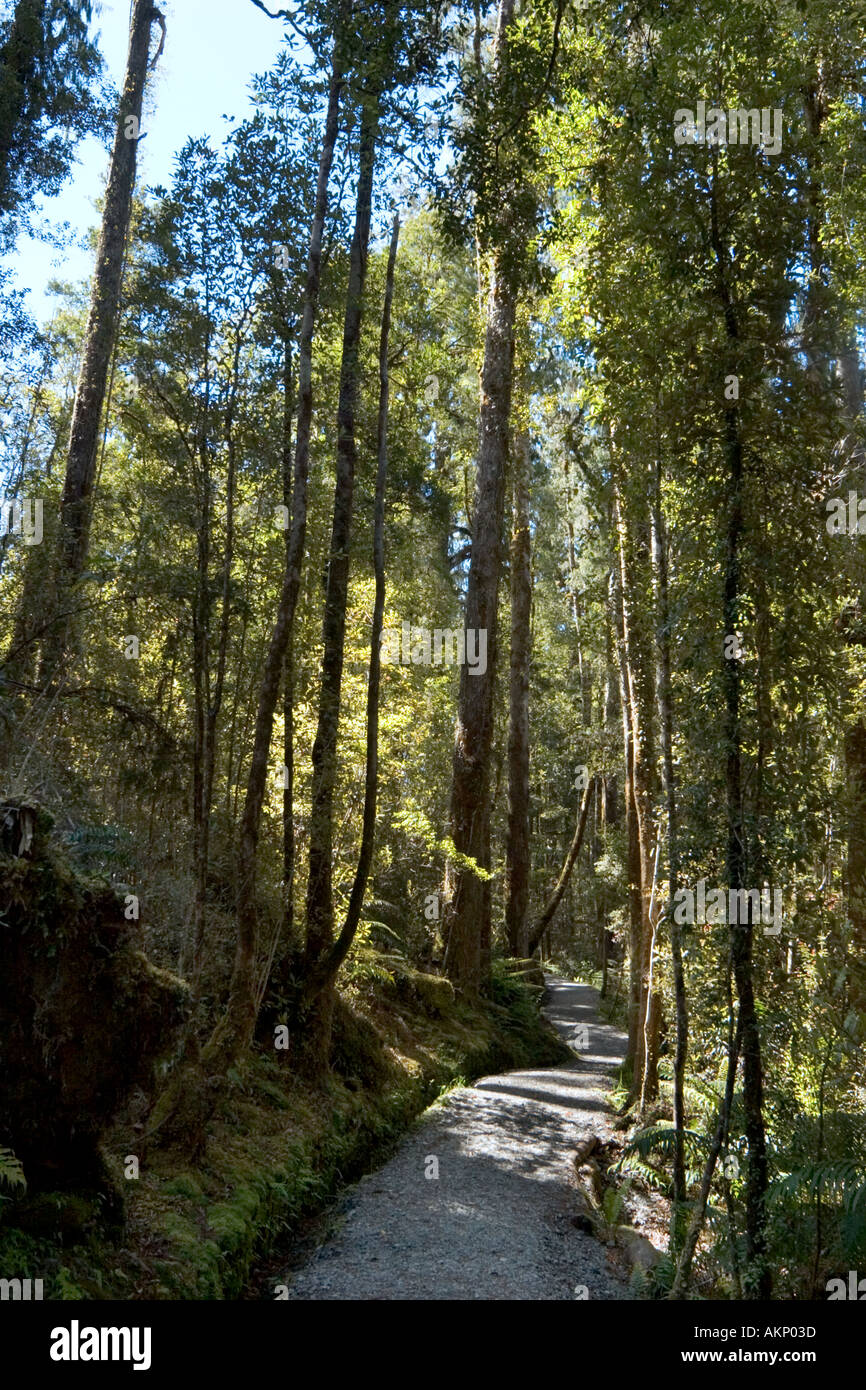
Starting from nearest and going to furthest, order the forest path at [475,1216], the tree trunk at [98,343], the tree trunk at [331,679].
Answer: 1. the forest path at [475,1216]
2. the tree trunk at [331,679]
3. the tree trunk at [98,343]

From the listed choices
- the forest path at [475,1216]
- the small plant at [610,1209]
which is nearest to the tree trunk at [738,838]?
the forest path at [475,1216]

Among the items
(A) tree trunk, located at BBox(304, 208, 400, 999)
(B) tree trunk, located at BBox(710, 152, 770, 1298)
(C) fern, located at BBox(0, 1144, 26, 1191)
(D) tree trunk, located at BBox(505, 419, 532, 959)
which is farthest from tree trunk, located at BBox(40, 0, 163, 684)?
(D) tree trunk, located at BBox(505, 419, 532, 959)

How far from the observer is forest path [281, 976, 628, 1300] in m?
5.88

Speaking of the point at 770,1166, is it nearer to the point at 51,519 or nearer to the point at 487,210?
the point at 487,210

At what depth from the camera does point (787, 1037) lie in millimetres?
5781

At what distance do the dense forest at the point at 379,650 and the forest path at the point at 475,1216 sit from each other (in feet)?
1.23

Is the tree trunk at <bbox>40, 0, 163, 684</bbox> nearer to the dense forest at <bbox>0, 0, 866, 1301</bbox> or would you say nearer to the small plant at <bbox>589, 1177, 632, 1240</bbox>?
the dense forest at <bbox>0, 0, 866, 1301</bbox>

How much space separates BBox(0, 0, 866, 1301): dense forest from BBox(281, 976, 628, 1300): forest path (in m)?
0.37

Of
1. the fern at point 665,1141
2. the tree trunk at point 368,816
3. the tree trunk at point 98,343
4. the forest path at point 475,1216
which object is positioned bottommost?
the forest path at point 475,1216

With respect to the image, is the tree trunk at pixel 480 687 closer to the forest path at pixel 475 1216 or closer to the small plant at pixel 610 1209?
the forest path at pixel 475 1216

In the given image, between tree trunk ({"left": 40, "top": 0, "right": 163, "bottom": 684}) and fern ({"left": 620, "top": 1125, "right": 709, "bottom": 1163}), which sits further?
tree trunk ({"left": 40, "top": 0, "right": 163, "bottom": 684})

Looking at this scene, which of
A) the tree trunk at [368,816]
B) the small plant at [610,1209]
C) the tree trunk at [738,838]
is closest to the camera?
the tree trunk at [738,838]

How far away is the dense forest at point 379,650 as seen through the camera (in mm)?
5445
